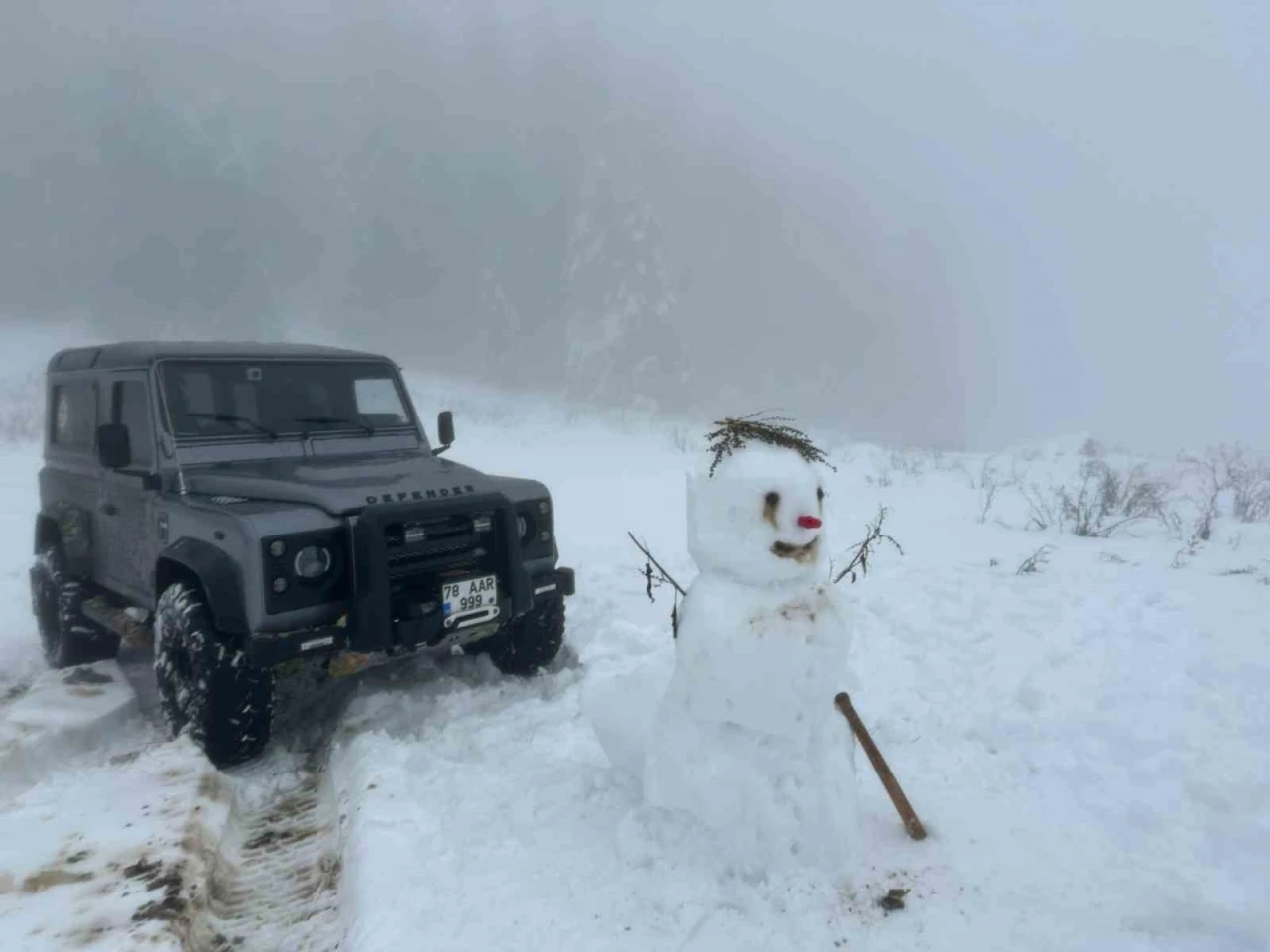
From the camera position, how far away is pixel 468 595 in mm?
4008

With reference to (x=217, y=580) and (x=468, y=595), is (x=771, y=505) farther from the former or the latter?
(x=217, y=580)

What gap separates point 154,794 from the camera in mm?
3318

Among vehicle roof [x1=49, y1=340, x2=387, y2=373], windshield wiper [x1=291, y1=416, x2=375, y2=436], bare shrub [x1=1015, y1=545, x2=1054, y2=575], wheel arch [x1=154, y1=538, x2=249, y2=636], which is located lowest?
bare shrub [x1=1015, y1=545, x2=1054, y2=575]

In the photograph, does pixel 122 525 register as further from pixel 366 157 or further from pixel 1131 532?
pixel 366 157

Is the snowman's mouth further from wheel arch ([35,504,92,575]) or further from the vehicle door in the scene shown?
wheel arch ([35,504,92,575])

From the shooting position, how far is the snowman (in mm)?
2574

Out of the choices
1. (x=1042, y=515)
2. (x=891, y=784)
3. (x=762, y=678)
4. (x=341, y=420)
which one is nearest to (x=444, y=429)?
(x=341, y=420)

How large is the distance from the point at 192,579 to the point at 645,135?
39308 mm

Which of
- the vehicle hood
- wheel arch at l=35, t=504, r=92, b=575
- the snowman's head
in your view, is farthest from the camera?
wheel arch at l=35, t=504, r=92, b=575

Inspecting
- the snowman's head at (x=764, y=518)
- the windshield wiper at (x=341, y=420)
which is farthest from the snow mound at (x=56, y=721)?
the snowman's head at (x=764, y=518)

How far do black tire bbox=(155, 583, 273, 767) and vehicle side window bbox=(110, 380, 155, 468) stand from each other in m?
1.07

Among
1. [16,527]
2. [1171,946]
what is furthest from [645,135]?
[1171,946]

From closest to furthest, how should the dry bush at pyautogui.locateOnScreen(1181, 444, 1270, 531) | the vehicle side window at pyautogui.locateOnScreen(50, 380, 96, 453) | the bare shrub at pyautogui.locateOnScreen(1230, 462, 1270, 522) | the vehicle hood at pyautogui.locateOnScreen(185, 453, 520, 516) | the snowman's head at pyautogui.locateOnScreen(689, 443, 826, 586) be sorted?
the snowman's head at pyautogui.locateOnScreen(689, 443, 826, 586)
the vehicle hood at pyautogui.locateOnScreen(185, 453, 520, 516)
the vehicle side window at pyautogui.locateOnScreen(50, 380, 96, 453)
the dry bush at pyautogui.locateOnScreen(1181, 444, 1270, 531)
the bare shrub at pyautogui.locateOnScreen(1230, 462, 1270, 522)

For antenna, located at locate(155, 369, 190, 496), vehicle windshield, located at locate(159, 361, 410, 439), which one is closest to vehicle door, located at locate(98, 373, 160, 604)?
antenna, located at locate(155, 369, 190, 496)
